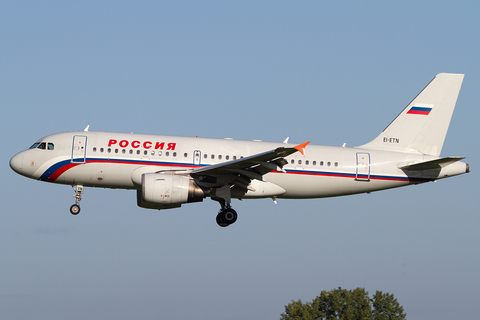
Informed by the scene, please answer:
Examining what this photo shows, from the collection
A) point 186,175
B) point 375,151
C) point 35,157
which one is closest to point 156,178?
point 186,175

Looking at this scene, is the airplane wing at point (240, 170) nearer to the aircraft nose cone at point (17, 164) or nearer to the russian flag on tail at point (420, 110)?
the aircraft nose cone at point (17, 164)

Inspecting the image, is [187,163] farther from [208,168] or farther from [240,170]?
[240,170]

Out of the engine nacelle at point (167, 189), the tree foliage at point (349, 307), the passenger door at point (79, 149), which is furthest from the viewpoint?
the tree foliage at point (349, 307)

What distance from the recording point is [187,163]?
1243 inches

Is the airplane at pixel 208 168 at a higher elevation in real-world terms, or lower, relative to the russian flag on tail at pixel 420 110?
lower

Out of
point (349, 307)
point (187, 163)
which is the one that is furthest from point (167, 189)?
point (349, 307)

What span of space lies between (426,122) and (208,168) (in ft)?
44.9

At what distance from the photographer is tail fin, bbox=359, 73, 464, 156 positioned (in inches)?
1383

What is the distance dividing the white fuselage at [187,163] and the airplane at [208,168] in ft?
0.16

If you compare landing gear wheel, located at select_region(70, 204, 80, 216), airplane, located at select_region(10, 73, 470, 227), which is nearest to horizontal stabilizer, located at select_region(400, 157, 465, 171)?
airplane, located at select_region(10, 73, 470, 227)

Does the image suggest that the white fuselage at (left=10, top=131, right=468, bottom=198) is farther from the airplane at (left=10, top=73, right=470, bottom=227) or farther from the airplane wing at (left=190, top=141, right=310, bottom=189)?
the airplane wing at (left=190, top=141, right=310, bottom=189)

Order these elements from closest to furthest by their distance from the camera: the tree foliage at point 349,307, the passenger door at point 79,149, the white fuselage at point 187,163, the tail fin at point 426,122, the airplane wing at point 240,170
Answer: the airplane wing at point 240,170 → the white fuselage at point 187,163 → the passenger door at point 79,149 → the tail fin at point 426,122 → the tree foliage at point 349,307

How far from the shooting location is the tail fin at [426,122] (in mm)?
35125

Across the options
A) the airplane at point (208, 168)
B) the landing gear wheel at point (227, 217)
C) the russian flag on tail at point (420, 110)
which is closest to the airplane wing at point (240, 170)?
the airplane at point (208, 168)
